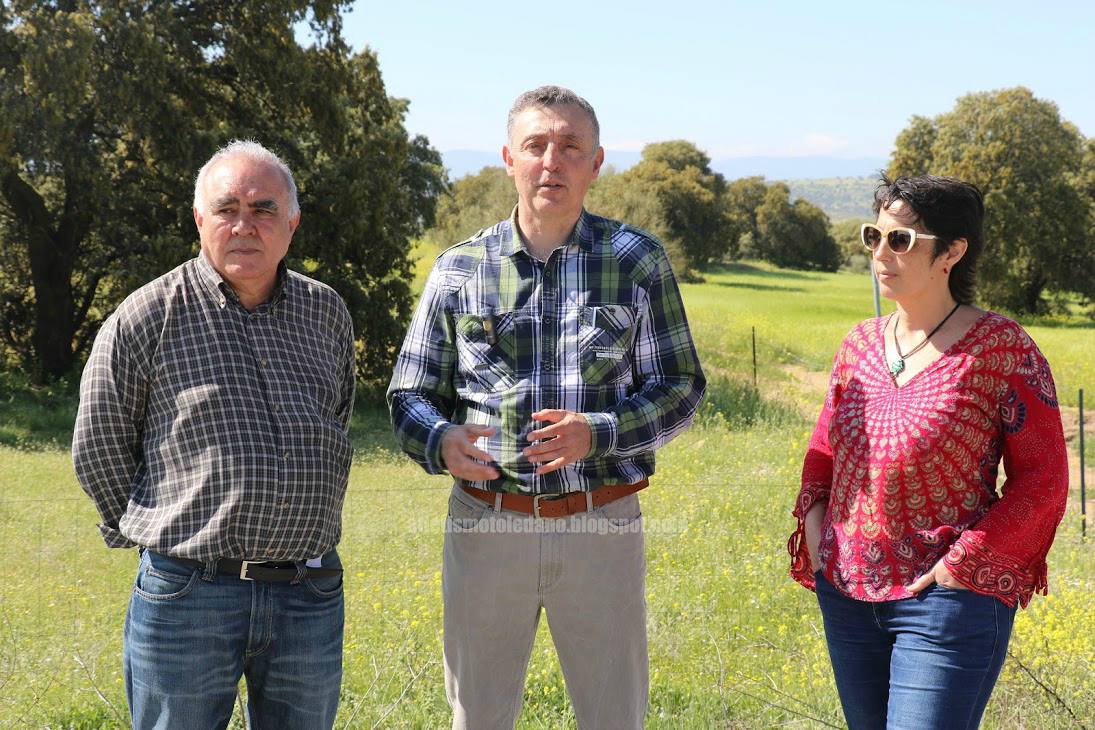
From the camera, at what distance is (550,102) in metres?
2.72

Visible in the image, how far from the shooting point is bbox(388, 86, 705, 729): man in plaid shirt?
272cm

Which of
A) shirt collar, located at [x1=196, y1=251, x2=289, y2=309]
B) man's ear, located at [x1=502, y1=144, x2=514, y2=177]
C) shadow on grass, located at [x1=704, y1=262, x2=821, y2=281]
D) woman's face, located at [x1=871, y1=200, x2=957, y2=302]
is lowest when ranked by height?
shadow on grass, located at [x1=704, y1=262, x2=821, y2=281]

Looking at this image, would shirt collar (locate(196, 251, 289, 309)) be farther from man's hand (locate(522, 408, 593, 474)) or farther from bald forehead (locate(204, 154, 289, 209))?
man's hand (locate(522, 408, 593, 474))

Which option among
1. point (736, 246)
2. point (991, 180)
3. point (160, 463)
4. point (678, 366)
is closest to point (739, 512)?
point (678, 366)

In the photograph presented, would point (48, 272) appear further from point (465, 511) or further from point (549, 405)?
point (549, 405)

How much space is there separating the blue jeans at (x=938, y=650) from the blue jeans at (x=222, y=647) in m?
1.44

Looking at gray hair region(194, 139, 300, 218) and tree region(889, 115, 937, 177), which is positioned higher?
tree region(889, 115, 937, 177)

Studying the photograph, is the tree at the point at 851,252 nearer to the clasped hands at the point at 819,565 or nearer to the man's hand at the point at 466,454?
the clasped hands at the point at 819,565

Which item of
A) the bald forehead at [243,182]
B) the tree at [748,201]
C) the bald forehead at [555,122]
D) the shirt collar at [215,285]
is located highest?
the tree at [748,201]

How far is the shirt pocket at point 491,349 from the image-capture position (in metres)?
2.76

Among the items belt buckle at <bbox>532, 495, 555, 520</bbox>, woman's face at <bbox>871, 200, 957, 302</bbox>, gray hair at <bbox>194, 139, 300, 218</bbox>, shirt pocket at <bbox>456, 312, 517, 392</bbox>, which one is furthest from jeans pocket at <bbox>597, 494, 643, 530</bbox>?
gray hair at <bbox>194, 139, 300, 218</bbox>

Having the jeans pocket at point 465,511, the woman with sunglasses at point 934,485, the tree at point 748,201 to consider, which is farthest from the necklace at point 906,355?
the tree at point 748,201

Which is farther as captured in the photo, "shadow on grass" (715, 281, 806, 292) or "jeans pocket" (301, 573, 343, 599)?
"shadow on grass" (715, 281, 806, 292)

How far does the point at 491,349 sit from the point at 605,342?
12.4 inches
